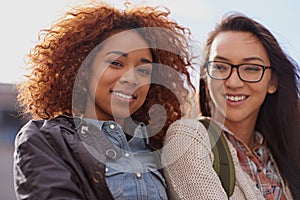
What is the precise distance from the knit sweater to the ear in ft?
1.81

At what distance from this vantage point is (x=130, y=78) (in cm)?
184

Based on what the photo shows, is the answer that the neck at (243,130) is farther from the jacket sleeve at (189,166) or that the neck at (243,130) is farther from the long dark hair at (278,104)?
the jacket sleeve at (189,166)

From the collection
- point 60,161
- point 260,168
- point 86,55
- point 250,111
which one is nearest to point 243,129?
point 250,111

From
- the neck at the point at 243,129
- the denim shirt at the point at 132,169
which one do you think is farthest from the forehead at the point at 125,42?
the neck at the point at 243,129

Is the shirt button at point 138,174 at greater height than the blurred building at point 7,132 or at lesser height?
greater

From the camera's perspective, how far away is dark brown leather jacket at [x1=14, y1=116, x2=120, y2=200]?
4.90ft

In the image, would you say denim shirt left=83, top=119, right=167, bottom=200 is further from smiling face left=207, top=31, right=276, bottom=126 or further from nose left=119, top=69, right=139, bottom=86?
smiling face left=207, top=31, right=276, bottom=126

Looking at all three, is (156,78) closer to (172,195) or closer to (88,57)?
(88,57)

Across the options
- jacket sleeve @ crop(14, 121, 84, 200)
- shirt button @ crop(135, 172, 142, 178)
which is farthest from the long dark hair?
jacket sleeve @ crop(14, 121, 84, 200)

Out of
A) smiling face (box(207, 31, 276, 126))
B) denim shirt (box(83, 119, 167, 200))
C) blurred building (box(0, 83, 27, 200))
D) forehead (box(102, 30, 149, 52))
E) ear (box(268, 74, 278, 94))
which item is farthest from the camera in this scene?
blurred building (box(0, 83, 27, 200))

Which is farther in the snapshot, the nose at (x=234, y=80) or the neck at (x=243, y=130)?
the neck at (x=243, y=130)

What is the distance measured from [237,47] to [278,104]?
1.24 ft

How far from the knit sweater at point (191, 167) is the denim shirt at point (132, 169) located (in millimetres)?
49

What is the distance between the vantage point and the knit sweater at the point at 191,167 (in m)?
1.77
